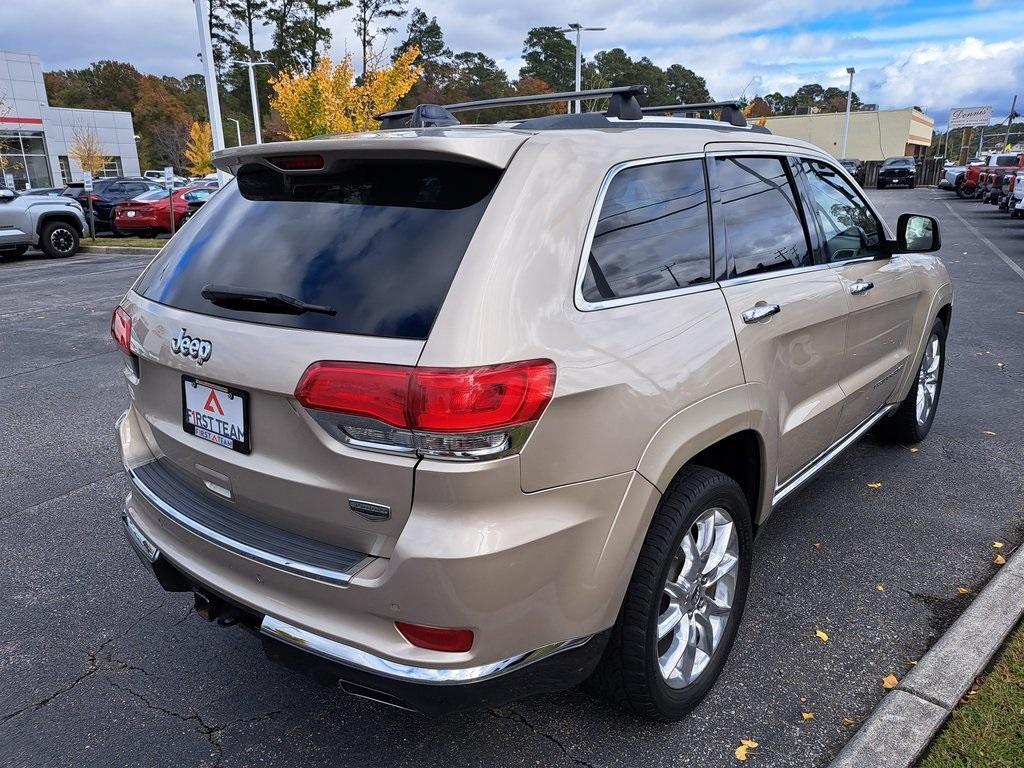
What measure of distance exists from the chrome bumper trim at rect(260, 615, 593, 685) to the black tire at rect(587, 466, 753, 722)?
0.22 m

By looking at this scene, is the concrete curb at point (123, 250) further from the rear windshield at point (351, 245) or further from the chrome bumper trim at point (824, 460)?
the chrome bumper trim at point (824, 460)

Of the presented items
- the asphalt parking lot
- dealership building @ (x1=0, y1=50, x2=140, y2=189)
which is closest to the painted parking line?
the asphalt parking lot

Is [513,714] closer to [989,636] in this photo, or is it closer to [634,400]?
[634,400]

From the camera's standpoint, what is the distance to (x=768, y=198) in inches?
120

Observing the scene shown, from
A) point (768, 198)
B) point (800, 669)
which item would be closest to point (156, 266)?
point (768, 198)

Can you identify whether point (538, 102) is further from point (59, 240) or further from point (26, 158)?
point (26, 158)

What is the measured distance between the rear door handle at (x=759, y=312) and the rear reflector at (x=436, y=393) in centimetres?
100

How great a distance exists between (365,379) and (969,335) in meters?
7.92

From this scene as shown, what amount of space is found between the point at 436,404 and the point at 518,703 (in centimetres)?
140

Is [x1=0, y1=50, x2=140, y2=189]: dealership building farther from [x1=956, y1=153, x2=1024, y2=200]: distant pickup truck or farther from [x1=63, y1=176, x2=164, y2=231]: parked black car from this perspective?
[x1=956, y1=153, x2=1024, y2=200]: distant pickup truck

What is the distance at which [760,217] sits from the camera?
2.97 metres

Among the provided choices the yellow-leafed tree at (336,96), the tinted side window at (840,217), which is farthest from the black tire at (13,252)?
the tinted side window at (840,217)

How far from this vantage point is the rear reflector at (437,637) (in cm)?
190

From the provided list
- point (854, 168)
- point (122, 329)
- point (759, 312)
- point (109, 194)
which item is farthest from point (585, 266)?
point (854, 168)
